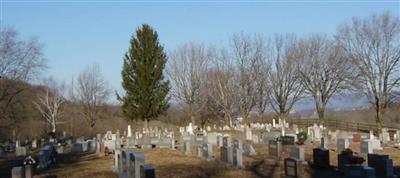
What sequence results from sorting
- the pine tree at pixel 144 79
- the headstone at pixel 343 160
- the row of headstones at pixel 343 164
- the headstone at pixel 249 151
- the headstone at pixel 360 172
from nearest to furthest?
1. the row of headstones at pixel 343 164
2. the headstone at pixel 360 172
3. the headstone at pixel 343 160
4. the headstone at pixel 249 151
5. the pine tree at pixel 144 79

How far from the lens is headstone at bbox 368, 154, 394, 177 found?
16.5 metres

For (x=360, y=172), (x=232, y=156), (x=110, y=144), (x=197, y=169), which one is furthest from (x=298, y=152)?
(x=110, y=144)

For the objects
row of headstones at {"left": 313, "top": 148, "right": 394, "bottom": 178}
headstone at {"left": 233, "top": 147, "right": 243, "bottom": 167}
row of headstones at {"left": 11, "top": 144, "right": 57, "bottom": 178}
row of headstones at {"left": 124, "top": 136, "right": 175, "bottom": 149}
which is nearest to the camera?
row of headstones at {"left": 313, "top": 148, "right": 394, "bottom": 178}

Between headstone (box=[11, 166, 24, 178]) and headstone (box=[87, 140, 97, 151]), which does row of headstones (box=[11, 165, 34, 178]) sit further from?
headstone (box=[87, 140, 97, 151])

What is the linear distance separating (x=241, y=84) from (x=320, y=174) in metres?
38.9

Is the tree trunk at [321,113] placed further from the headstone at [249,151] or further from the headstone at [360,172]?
the headstone at [360,172]

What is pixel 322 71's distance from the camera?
5306 cm

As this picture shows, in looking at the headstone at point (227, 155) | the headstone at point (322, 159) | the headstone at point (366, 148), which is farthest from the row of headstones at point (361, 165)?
the headstone at point (366, 148)

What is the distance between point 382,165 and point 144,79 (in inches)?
1458

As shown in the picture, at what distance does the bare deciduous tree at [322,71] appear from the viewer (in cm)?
5150

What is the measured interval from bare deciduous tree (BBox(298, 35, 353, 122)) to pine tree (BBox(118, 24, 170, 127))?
44.3 feet

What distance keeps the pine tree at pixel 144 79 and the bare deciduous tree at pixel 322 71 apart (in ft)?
44.3

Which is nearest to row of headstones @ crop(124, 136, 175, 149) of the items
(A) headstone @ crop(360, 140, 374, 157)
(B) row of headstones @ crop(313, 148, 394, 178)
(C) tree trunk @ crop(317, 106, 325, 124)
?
(A) headstone @ crop(360, 140, 374, 157)

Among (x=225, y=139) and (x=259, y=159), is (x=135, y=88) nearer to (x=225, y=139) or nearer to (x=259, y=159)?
(x=225, y=139)
